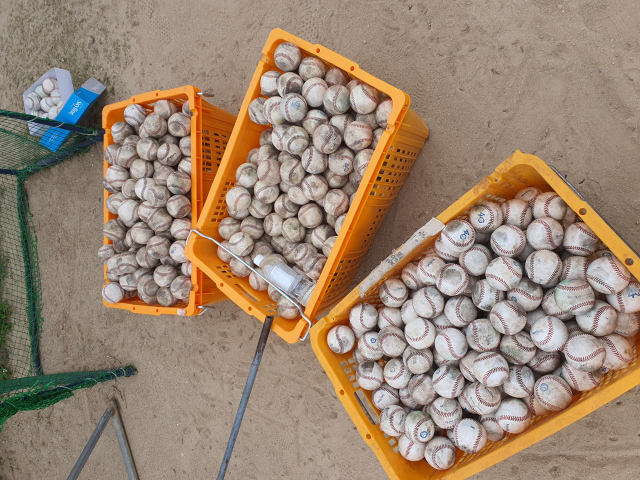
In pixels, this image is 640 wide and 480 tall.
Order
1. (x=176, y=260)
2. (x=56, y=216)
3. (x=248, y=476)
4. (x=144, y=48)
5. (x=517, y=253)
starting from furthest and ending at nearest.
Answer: (x=56, y=216) < (x=144, y=48) < (x=248, y=476) < (x=176, y=260) < (x=517, y=253)

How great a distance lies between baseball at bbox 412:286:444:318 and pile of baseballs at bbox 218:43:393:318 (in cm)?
74

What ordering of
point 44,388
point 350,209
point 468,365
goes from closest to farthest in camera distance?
point 468,365
point 350,209
point 44,388

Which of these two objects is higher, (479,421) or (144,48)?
(144,48)

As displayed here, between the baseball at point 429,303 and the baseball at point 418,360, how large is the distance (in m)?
0.23

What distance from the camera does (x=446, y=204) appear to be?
324cm

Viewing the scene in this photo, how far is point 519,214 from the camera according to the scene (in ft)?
7.88

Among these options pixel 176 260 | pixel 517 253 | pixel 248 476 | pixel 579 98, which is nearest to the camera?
pixel 517 253

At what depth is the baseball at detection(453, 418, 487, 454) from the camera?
2.28 m

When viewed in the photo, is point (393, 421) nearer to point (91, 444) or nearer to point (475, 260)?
point (475, 260)

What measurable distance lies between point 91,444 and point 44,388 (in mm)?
844

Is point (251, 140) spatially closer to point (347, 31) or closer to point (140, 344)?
point (347, 31)

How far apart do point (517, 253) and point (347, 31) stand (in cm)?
247

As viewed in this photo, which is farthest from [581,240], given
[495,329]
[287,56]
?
[287,56]

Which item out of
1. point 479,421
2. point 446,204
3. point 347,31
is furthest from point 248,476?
point 347,31
